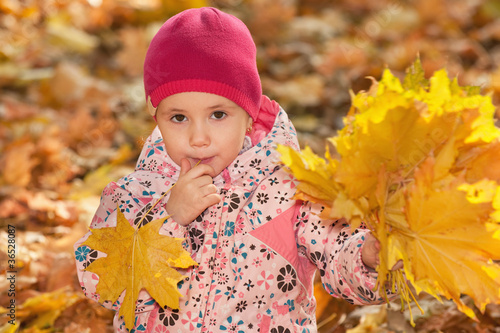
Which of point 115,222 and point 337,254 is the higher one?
point 115,222

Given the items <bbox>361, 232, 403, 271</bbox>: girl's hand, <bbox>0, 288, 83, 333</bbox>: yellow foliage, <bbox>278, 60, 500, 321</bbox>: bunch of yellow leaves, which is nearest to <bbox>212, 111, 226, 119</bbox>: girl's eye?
<bbox>278, 60, 500, 321</bbox>: bunch of yellow leaves

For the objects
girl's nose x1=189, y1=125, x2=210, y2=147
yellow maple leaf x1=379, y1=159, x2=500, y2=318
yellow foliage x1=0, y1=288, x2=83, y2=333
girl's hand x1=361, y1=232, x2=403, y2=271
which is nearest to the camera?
yellow maple leaf x1=379, y1=159, x2=500, y2=318

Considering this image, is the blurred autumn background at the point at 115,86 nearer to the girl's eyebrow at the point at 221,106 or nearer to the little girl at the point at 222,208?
the little girl at the point at 222,208

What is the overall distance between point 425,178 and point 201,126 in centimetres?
71

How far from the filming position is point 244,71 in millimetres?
1832

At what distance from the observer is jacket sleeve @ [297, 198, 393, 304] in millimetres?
1660

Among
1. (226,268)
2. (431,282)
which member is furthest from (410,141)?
(226,268)

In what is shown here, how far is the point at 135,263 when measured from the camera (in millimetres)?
1715

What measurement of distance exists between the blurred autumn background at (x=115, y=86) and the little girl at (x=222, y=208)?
57cm

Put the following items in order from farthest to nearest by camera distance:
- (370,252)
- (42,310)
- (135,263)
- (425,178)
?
1. (42,310)
2. (135,263)
3. (370,252)
4. (425,178)

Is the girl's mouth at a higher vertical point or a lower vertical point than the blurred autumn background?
lower

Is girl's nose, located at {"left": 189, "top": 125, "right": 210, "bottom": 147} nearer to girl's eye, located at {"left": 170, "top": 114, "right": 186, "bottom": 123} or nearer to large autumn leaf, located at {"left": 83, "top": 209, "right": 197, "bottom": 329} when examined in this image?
girl's eye, located at {"left": 170, "top": 114, "right": 186, "bottom": 123}

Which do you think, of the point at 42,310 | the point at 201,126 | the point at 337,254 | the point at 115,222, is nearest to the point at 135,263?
the point at 115,222

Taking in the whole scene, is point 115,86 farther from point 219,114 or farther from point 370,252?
point 370,252
